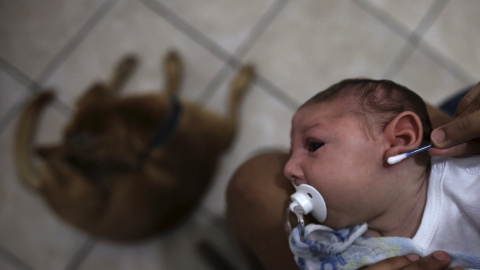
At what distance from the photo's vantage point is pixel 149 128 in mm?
1387

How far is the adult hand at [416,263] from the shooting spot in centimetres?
74

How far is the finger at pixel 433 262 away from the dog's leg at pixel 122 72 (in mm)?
1430

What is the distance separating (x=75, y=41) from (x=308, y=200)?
155cm

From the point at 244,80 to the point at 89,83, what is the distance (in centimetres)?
72

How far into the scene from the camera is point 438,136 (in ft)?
2.42

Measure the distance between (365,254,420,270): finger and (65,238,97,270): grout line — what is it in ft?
4.31

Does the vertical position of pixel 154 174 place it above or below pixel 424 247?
below

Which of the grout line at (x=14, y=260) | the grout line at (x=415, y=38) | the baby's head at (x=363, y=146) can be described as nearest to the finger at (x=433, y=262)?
the baby's head at (x=363, y=146)

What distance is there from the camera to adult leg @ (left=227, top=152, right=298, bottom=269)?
906 millimetres

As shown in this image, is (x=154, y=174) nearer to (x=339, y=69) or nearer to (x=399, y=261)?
(x=399, y=261)

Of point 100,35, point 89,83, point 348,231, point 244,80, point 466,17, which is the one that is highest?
point 466,17

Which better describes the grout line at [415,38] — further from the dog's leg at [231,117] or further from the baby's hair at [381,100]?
the baby's hair at [381,100]

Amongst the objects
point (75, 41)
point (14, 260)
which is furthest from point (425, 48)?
point (14, 260)

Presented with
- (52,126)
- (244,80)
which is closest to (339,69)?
(244,80)
